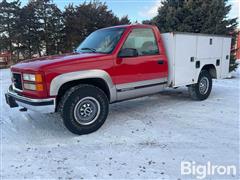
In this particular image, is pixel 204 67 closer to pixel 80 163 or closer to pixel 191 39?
pixel 191 39

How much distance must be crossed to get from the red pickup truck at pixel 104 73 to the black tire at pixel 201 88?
6.6 inches

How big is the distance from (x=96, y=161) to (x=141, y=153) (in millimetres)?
666

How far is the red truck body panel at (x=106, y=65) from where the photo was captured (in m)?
3.82

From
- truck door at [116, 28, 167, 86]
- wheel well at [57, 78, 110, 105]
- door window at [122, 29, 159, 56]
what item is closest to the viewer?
wheel well at [57, 78, 110, 105]

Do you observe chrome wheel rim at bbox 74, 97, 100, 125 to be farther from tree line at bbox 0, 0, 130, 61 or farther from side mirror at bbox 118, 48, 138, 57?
tree line at bbox 0, 0, 130, 61

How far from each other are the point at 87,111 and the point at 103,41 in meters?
1.56

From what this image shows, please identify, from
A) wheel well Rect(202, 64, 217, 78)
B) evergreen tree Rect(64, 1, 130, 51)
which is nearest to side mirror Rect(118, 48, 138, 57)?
wheel well Rect(202, 64, 217, 78)

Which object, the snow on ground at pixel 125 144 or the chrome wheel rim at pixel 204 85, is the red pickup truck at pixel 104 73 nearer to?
the chrome wheel rim at pixel 204 85

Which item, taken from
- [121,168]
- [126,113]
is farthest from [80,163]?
[126,113]

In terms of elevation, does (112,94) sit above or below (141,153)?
above

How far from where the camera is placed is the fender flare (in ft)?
12.6

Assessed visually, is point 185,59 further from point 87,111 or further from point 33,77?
point 33,77

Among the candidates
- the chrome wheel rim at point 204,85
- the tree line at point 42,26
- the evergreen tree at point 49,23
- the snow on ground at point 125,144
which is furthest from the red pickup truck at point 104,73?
the evergreen tree at point 49,23

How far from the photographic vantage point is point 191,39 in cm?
574
